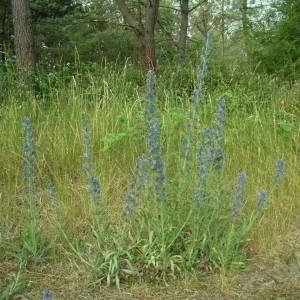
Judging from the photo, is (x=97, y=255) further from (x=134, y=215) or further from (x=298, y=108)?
(x=298, y=108)

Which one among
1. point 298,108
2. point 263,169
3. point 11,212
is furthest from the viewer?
point 298,108

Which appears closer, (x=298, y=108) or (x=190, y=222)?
(x=190, y=222)

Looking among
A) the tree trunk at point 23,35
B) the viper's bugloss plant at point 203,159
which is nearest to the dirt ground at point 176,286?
the viper's bugloss plant at point 203,159

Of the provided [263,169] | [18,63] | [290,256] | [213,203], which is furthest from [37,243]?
[18,63]

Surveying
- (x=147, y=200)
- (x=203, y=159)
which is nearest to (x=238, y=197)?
(x=203, y=159)

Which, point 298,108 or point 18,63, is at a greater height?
point 18,63

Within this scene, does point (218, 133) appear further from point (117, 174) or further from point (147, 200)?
point (117, 174)

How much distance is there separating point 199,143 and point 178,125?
5.81 ft

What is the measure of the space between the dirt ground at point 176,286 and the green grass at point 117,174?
0.25ft

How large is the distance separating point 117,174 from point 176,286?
1504mm

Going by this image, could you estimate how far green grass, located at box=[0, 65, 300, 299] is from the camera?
2348 mm

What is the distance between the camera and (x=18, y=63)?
7.44m

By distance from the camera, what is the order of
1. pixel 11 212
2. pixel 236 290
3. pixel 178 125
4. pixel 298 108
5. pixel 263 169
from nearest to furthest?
1. pixel 236 290
2. pixel 11 212
3. pixel 263 169
4. pixel 178 125
5. pixel 298 108

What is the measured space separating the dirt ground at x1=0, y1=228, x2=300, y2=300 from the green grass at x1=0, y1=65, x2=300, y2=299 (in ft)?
0.25
